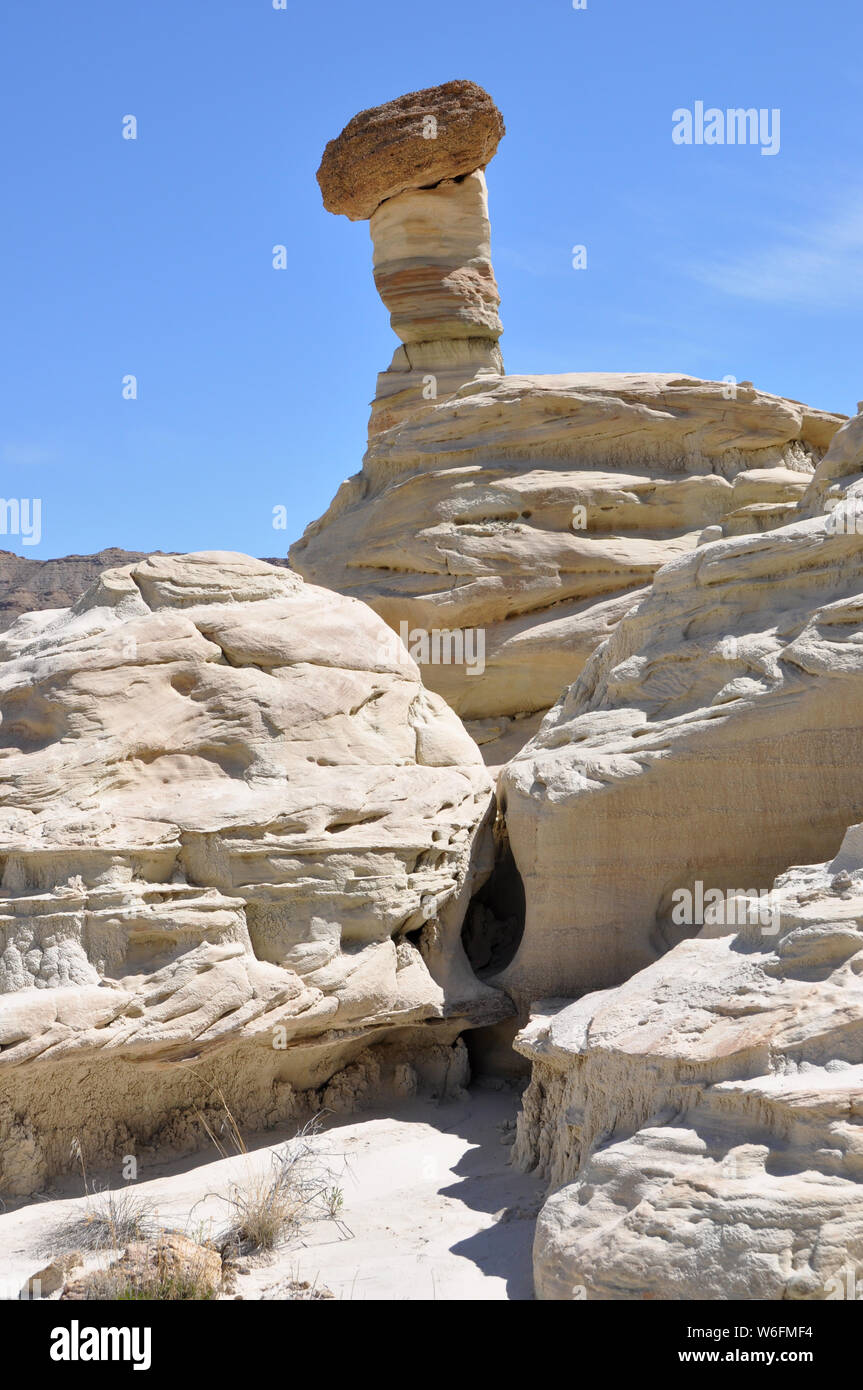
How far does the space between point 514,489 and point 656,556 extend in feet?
4.83

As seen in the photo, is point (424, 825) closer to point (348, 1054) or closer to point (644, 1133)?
point (348, 1054)

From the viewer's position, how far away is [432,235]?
639 inches

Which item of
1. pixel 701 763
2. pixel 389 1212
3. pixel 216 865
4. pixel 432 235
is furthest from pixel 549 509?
pixel 389 1212

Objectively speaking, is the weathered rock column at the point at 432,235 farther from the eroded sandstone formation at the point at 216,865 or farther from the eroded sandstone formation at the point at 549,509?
the eroded sandstone formation at the point at 216,865

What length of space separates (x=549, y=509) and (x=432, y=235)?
20.2 ft

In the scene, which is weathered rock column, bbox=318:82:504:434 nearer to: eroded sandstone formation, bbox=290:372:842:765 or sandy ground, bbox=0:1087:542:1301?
eroded sandstone formation, bbox=290:372:842:765

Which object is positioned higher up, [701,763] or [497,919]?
[701,763]

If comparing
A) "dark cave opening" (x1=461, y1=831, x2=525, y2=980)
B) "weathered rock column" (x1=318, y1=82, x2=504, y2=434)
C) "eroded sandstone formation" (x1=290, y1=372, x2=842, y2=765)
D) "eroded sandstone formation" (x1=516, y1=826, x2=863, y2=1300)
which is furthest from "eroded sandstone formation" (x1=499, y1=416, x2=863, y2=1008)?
"weathered rock column" (x1=318, y1=82, x2=504, y2=434)

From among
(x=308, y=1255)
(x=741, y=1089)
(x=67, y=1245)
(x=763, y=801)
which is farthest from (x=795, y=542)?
(x=67, y=1245)

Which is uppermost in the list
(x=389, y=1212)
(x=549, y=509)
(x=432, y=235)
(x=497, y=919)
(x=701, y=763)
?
(x=432, y=235)

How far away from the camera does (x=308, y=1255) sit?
4.98 meters

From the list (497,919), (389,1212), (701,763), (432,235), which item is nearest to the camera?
(389,1212)

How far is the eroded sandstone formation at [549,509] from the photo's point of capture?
1173cm

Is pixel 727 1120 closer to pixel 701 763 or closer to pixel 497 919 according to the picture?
pixel 701 763
